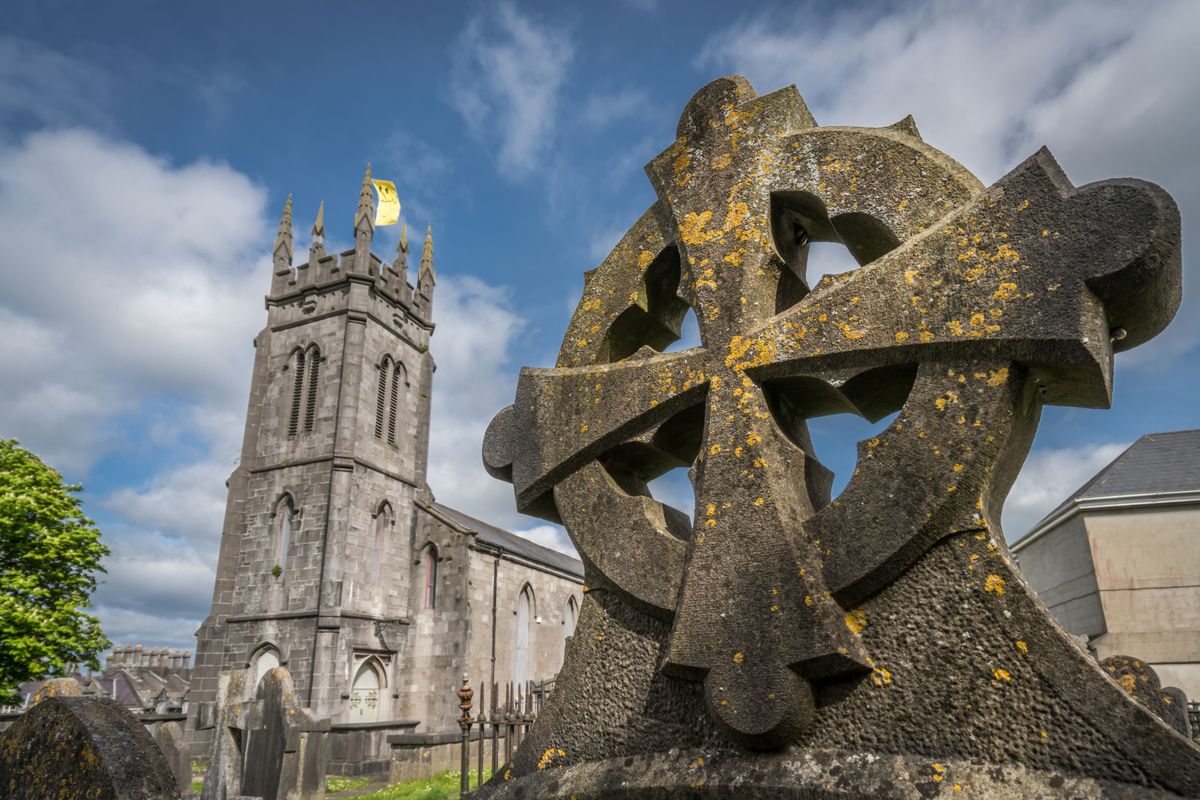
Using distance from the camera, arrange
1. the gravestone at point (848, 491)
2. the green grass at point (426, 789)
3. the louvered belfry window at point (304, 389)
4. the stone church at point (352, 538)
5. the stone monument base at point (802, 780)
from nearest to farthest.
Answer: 1. the stone monument base at point (802, 780)
2. the gravestone at point (848, 491)
3. the green grass at point (426, 789)
4. the stone church at point (352, 538)
5. the louvered belfry window at point (304, 389)

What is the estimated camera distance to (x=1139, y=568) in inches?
563

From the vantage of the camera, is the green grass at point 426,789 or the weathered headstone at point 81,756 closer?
the weathered headstone at point 81,756

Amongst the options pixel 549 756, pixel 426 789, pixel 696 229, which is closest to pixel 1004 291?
pixel 696 229

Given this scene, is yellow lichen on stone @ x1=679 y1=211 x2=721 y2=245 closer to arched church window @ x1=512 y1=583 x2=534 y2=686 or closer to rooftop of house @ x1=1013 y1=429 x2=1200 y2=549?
rooftop of house @ x1=1013 y1=429 x2=1200 y2=549

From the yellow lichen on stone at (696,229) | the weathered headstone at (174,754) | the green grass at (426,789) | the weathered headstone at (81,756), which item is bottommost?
the green grass at (426,789)

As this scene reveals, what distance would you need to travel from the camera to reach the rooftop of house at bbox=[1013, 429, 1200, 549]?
47.8 ft

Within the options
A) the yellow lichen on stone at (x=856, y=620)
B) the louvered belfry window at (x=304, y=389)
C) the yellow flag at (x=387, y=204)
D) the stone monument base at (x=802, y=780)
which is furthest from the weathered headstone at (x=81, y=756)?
the yellow flag at (x=387, y=204)

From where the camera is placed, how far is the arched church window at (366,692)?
86.9 ft

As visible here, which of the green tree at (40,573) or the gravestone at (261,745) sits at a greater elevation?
the green tree at (40,573)

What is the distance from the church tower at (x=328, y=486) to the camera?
26125mm

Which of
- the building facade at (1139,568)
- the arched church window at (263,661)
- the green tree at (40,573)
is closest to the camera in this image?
the building facade at (1139,568)

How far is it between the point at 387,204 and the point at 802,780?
36.9 m

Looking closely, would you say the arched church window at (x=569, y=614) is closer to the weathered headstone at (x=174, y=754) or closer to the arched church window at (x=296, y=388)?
the arched church window at (x=296, y=388)

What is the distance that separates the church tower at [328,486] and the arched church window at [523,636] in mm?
5926
